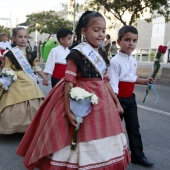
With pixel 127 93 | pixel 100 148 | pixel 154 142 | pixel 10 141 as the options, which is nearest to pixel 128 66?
pixel 127 93

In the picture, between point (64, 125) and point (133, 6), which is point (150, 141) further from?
point (133, 6)

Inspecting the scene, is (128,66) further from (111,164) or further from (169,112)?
(169,112)

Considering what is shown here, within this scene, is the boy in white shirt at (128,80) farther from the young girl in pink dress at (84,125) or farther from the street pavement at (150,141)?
the young girl in pink dress at (84,125)

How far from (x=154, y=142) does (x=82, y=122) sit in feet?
7.04

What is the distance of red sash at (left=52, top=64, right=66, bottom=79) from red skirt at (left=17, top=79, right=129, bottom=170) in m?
2.40

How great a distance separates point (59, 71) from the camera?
5.39 m

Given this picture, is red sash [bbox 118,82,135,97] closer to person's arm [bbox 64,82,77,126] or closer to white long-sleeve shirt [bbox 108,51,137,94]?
white long-sleeve shirt [bbox 108,51,137,94]

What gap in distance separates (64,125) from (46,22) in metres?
39.5

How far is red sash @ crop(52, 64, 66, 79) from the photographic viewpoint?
5.38 m

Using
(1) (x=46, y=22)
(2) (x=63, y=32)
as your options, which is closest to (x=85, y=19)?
(2) (x=63, y=32)

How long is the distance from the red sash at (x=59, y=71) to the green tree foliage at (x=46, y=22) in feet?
115

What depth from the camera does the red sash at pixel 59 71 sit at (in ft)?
17.6

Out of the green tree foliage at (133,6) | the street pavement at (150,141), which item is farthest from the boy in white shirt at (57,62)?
the green tree foliage at (133,6)

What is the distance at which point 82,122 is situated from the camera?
2.71 metres
